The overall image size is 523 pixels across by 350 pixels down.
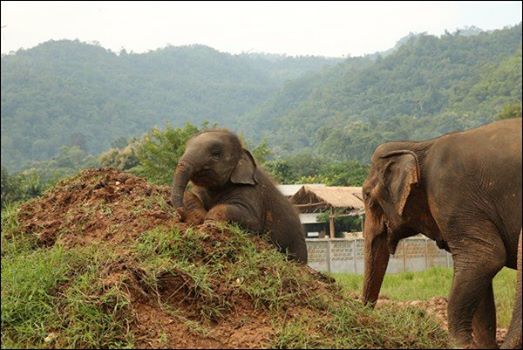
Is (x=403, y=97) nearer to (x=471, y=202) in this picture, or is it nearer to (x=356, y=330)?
(x=471, y=202)

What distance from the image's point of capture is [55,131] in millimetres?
89250

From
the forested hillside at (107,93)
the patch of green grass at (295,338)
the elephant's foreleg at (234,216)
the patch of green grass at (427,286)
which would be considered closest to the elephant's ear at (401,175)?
the elephant's foreleg at (234,216)

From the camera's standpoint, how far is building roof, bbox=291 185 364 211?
31953 mm

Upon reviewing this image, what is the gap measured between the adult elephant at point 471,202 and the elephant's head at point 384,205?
2 centimetres

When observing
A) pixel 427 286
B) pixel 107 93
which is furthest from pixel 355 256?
pixel 107 93

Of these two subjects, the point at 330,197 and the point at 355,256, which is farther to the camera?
the point at 330,197

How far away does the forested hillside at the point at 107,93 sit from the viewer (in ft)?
276

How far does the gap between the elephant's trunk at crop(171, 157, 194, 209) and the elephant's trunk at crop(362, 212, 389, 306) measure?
1.83 metres

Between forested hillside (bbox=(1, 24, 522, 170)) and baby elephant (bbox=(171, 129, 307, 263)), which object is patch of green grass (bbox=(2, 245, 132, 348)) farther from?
forested hillside (bbox=(1, 24, 522, 170))

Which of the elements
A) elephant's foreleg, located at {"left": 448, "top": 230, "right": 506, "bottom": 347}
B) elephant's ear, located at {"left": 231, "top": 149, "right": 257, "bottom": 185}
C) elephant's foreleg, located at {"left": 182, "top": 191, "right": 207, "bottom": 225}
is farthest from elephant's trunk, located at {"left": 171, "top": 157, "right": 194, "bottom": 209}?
elephant's foreleg, located at {"left": 448, "top": 230, "right": 506, "bottom": 347}

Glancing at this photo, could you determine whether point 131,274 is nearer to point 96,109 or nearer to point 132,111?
point 96,109

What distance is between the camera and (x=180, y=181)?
291 inches

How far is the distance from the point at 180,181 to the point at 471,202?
2572 millimetres

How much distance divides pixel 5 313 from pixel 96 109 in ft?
331
